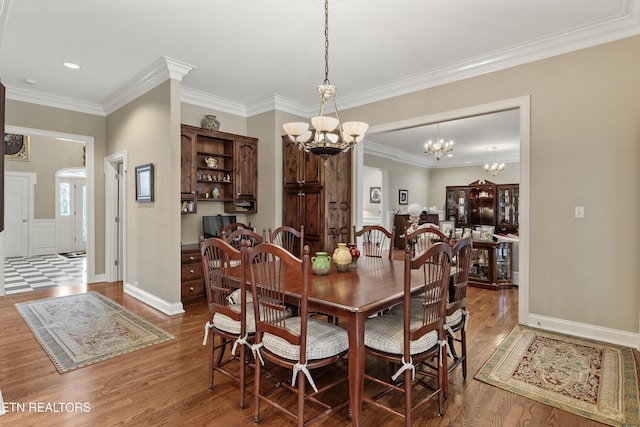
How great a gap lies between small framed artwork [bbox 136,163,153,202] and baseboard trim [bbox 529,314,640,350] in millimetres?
4477

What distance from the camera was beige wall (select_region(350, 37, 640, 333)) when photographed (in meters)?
2.98

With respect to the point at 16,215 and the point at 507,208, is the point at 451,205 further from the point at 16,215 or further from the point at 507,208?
the point at 16,215

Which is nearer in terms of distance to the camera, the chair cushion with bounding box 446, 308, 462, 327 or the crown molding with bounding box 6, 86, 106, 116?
the chair cushion with bounding box 446, 308, 462, 327

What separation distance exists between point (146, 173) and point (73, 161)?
5.99 m

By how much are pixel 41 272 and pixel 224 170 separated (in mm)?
4192

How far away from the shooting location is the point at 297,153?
4.95 m

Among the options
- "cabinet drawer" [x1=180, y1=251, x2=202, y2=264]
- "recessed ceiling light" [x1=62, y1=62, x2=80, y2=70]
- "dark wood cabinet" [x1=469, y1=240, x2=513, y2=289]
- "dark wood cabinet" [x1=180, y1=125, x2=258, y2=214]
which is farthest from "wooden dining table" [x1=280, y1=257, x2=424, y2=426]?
"recessed ceiling light" [x1=62, y1=62, x2=80, y2=70]

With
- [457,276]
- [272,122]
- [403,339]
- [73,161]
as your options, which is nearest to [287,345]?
[403,339]

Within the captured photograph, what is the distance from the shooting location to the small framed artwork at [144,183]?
13.7ft

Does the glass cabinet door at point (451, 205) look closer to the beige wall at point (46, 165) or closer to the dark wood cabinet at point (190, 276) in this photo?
the dark wood cabinet at point (190, 276)

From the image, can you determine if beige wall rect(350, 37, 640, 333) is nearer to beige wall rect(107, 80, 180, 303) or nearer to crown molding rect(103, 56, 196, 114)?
crown molding rect(103, 56, 196, 114)

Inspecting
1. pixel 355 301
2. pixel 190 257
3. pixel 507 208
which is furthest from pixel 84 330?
pixel 507 208

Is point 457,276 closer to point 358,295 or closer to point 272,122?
point 358,295

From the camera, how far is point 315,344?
6.21 ft
